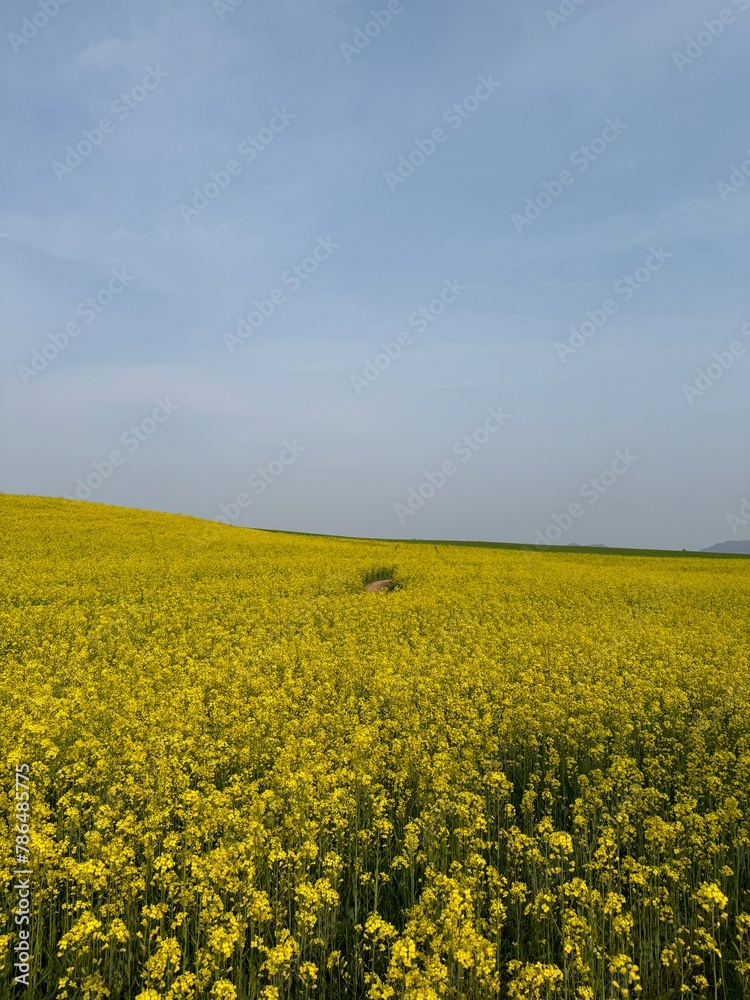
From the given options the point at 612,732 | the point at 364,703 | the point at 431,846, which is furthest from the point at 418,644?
the point at 431,846

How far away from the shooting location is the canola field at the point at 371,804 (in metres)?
4.29

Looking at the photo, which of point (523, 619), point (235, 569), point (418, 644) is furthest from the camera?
point (235, 569)

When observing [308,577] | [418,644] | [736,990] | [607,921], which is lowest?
[736,990]

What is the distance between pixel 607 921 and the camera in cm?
516

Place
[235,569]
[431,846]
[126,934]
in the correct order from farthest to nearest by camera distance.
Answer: [235,569] < [431,846] < [126,934]

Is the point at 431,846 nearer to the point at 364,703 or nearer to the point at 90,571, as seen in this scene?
the point at 364,703

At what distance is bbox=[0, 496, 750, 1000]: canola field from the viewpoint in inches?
169

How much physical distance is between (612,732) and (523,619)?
8247mm

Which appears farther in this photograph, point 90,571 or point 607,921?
point 90,571

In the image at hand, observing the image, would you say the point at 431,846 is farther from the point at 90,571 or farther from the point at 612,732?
the point at 90,571

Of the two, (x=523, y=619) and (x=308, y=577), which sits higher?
(x=308, y=577)

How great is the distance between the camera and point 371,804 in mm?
6652

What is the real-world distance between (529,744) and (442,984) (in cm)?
508

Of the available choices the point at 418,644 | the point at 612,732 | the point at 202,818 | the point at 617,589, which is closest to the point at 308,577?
the point at 418,644
